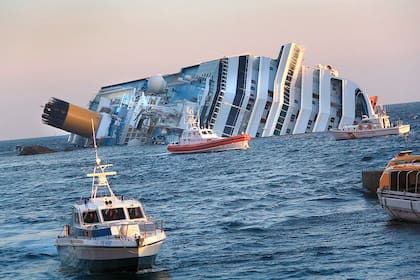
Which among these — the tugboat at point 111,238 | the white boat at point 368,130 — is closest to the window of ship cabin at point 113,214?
the tugboat at point 111,238

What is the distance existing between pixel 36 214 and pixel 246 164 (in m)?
28.6

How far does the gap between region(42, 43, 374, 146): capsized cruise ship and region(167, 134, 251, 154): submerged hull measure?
9.86 metres

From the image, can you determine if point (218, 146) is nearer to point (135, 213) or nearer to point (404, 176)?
point (404, 176)

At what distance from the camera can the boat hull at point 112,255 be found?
24.6 metres

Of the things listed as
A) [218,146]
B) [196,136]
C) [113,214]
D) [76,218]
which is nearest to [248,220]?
[113,214]

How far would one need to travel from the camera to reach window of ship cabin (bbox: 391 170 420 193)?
99.3ft

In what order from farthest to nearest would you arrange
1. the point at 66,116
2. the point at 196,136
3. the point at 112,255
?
1. the point at 66,116
2. the point at 196,136
3. the point at 112,255

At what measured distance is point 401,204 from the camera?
30.8m

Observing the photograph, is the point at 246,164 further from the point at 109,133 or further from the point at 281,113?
the point at 109,133

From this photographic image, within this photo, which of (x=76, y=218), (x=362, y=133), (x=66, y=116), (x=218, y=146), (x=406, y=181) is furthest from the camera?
(x=66, y=116)

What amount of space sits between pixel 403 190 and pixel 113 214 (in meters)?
12.2

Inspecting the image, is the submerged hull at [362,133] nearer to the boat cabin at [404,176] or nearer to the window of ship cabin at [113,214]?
the boat cabin at [404,176]

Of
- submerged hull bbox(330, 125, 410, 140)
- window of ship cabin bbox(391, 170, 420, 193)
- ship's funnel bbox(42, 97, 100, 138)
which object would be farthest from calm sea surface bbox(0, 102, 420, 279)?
ship's funnel bbox(42, 97, 100, 138)

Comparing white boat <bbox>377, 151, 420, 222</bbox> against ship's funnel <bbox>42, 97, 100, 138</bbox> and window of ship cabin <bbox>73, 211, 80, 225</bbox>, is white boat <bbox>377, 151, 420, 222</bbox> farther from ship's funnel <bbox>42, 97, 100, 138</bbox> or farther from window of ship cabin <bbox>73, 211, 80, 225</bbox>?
ship's funnel <bbox>42, 97, 100, 138</bbox>
